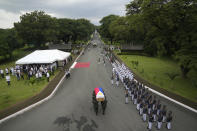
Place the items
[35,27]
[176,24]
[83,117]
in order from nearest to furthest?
[83,117], [176,24], [35,27]

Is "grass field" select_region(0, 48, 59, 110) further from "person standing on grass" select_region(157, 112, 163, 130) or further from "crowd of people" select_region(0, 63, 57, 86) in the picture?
"person standing on grass" select_region(157, 112, 163, 130)

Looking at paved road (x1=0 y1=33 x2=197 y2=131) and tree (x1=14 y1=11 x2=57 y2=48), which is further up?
tree (x1=14 y1=11 x2=57 y2=48)

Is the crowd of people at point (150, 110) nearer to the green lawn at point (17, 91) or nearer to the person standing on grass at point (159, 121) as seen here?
the person standing on grass at point (159, 121)

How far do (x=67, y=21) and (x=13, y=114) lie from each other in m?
51.3

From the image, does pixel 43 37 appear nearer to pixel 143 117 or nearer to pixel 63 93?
pixel 63 93

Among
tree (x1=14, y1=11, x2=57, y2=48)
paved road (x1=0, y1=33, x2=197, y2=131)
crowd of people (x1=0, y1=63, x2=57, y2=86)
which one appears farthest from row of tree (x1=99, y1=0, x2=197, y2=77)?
tree (x1=14, y1=11, x2=57, y2=48)

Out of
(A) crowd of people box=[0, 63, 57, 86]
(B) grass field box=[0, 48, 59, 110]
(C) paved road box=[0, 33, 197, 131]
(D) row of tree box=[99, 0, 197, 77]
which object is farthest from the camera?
(A) crowd of people box=[0, 63, 57, 86]

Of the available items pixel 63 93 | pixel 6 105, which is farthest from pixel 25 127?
pixel 63 93

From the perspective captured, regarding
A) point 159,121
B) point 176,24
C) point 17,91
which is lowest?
point 159,121

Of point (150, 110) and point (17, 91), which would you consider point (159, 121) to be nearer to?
point (150, 110)

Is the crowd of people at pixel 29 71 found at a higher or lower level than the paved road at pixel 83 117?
higher

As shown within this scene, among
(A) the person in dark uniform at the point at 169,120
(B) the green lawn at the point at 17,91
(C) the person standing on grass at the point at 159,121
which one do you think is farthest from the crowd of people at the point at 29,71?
(A) the person in dark uniform at the point at 169,120

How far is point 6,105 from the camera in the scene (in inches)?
458

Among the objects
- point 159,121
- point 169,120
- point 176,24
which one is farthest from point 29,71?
point 176,24
